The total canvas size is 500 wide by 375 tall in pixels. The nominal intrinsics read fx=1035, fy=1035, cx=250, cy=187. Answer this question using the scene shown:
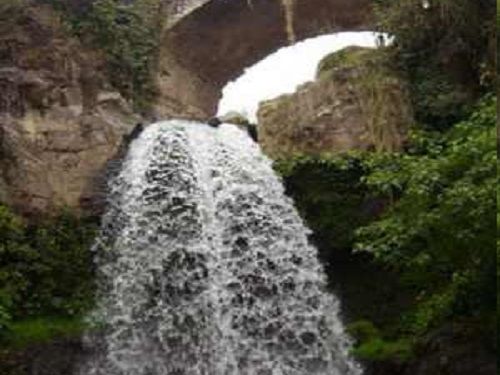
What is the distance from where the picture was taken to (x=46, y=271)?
1162 centimetres

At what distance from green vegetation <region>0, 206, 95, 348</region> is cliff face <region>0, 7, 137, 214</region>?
42cm

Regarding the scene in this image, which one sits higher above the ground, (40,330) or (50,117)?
(50,117)

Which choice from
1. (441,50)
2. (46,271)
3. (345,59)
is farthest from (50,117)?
(441,50)

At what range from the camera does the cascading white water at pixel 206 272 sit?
33.9 feet

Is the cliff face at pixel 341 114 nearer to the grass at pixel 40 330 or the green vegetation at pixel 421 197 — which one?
the green vegetation at pixel 421 197

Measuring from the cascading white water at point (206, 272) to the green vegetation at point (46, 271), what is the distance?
233 mm

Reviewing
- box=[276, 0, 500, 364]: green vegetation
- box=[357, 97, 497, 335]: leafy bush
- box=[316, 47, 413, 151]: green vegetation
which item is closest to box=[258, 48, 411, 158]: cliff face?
box=[316, 47, 413, 151]: green vegetation

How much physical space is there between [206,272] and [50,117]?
3.25 metres

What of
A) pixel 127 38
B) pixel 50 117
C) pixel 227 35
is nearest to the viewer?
pixel 50 117

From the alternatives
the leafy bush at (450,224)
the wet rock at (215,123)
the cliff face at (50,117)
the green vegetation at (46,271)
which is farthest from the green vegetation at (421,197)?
the green vegetation at (46,271)

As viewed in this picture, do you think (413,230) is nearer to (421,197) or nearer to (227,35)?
(421,197)

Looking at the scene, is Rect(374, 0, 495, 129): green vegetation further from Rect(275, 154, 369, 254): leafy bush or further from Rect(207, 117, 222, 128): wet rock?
Rect(207, 117, 222, 128): wet rock

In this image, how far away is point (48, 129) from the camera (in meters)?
12.8

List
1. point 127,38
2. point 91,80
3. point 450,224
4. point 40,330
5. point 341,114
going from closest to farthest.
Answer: point 450,224
point 40,330
point 341,114
point 91,80
point 127,38
